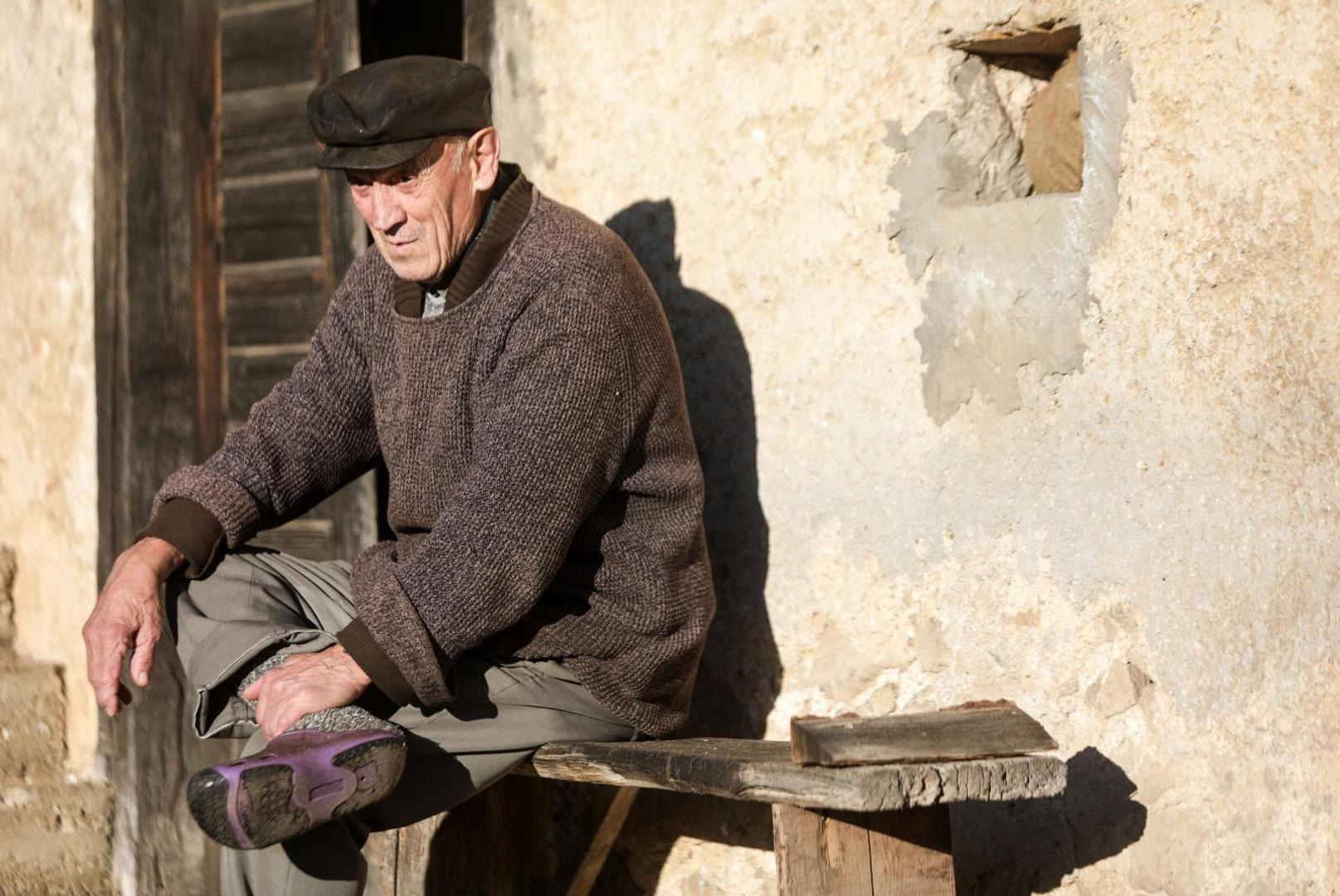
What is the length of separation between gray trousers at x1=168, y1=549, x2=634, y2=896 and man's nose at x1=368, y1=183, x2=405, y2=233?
647mm

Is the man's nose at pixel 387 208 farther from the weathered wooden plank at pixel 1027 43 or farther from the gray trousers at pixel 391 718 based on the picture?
the weathered wooden plank at pixel 1027 43

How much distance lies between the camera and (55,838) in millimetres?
3623

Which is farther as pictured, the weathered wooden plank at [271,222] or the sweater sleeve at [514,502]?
the weathered wooden plank at [271,222]

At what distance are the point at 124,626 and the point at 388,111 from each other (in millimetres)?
962

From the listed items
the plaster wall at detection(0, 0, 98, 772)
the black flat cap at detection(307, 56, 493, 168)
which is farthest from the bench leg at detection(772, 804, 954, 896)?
the plaster wall at detection(0, 0, 98, 772)

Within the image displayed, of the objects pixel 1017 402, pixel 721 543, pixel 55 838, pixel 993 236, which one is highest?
pixel 993 236

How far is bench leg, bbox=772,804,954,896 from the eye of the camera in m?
2.11

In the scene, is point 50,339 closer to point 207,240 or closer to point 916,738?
point 207,240

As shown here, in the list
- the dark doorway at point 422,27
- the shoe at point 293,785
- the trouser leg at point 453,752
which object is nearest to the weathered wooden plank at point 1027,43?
the trouser leg at point 453,752

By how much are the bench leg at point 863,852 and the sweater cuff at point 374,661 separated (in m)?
0.58

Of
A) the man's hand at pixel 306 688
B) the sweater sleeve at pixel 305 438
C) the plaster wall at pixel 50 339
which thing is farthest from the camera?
the plaster wall at pixel 50 339

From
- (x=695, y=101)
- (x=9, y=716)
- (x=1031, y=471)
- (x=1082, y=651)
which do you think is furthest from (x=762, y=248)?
(x=9, y=716)

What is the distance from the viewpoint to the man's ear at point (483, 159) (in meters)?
2.50

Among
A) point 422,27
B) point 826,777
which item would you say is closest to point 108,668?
point 826,777
